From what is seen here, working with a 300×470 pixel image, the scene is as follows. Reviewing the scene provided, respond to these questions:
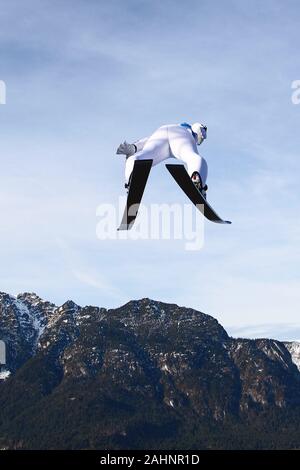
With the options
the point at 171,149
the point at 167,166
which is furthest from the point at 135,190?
the point at 171,149

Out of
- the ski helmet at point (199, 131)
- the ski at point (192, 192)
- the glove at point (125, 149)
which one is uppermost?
Result: the ski helmet at point (199, 131)

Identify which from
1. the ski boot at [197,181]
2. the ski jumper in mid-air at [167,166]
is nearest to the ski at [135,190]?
the ski jumper in mid-air at [167,166]

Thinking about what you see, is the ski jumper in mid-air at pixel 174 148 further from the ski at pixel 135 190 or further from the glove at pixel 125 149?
the ski at pixel 135 190

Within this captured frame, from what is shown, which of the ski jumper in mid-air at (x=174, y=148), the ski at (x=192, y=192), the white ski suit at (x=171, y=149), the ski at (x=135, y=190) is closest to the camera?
the ski at (x=135, y=190)

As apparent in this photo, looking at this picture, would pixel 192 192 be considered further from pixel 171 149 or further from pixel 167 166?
pixel 171 149

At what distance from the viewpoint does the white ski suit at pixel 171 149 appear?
31656mm

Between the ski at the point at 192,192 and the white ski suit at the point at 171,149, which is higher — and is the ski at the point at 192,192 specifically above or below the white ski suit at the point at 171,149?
below

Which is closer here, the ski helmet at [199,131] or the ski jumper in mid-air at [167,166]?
the ski jumper in mid-air at [167,166]

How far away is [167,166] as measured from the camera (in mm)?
31797

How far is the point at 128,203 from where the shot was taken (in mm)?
31875

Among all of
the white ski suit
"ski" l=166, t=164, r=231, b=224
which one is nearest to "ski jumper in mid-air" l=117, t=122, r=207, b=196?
the white ski suit

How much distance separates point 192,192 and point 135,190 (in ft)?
8.30
